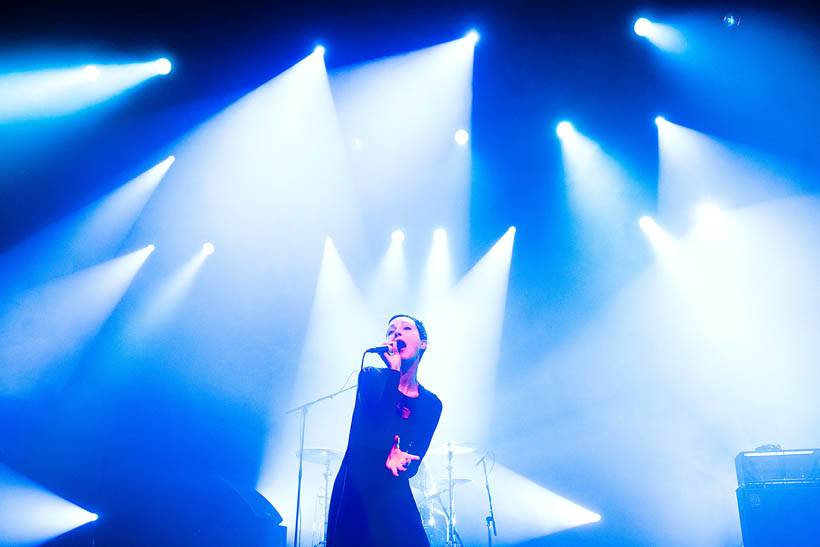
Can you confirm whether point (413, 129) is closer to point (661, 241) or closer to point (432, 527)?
point (661, 241)

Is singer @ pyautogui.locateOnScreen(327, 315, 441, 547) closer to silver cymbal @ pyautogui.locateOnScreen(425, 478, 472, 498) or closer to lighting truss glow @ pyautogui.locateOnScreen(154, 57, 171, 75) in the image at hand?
silver cymbal @ pyautogui.locateOnScreen(425, 478, 472, 498)

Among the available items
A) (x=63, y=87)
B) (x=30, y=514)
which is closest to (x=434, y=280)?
(x=63, y=87)

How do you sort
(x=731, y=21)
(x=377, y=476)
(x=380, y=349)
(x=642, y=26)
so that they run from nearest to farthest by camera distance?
(x=377, y=476) < (x=380, y=349) < (x=731, y=21) < (x=642, y=26)

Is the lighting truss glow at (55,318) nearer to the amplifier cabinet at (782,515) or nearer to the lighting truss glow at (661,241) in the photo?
the lighting truss glow at (661,241)

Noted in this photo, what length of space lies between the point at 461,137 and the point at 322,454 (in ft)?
14.3

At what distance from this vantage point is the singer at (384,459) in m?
2.83

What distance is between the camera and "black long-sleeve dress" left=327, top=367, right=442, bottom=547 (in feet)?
9.25

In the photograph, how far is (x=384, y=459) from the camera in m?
2.96

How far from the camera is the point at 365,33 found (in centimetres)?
672

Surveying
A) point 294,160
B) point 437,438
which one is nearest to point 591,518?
point 437,438

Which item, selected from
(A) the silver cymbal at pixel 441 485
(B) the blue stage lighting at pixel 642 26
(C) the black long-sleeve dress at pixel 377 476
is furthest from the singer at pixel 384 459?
(B) the blue stage lighting at pixel 642 26

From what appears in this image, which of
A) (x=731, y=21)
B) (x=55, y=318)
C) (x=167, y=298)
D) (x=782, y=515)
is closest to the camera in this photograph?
(x=782, y=515)

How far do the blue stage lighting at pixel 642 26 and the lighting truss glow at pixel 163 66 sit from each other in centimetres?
503

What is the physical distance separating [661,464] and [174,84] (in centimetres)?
773
